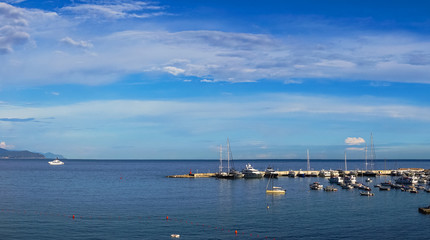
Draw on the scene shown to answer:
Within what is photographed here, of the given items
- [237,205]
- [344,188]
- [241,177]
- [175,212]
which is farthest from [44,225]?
[241,177]

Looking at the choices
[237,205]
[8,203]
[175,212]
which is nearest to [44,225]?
[175,212]

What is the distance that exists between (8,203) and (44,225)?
109ft

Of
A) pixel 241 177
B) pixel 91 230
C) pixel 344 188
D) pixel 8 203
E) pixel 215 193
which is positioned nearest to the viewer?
pixel 91 230

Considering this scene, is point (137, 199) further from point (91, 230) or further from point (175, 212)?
point (91, 230)

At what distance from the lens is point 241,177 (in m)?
197

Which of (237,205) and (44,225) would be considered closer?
(44,225)

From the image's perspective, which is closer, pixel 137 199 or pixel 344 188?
pixel 137 199

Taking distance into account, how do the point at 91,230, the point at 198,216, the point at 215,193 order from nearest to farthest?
the point at 91,230 → the point at 198,216 → the point at 215,193

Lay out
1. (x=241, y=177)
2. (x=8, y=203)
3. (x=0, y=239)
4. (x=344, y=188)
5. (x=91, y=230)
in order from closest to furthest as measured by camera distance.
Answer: (x=0, y=239) < (x=91, y=230) < (x=8, y=203) < (x=344, y=188) < (x=241, y=177)

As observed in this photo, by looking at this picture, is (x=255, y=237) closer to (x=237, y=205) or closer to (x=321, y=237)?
(x=321, y=237)

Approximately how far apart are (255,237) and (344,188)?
294 ft

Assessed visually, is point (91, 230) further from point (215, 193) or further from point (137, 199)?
point (215, 193)

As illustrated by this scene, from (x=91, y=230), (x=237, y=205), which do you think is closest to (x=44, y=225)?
(x=91, y=230)

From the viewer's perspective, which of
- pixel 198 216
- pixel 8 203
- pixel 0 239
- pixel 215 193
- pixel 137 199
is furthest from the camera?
pixel 215 193
